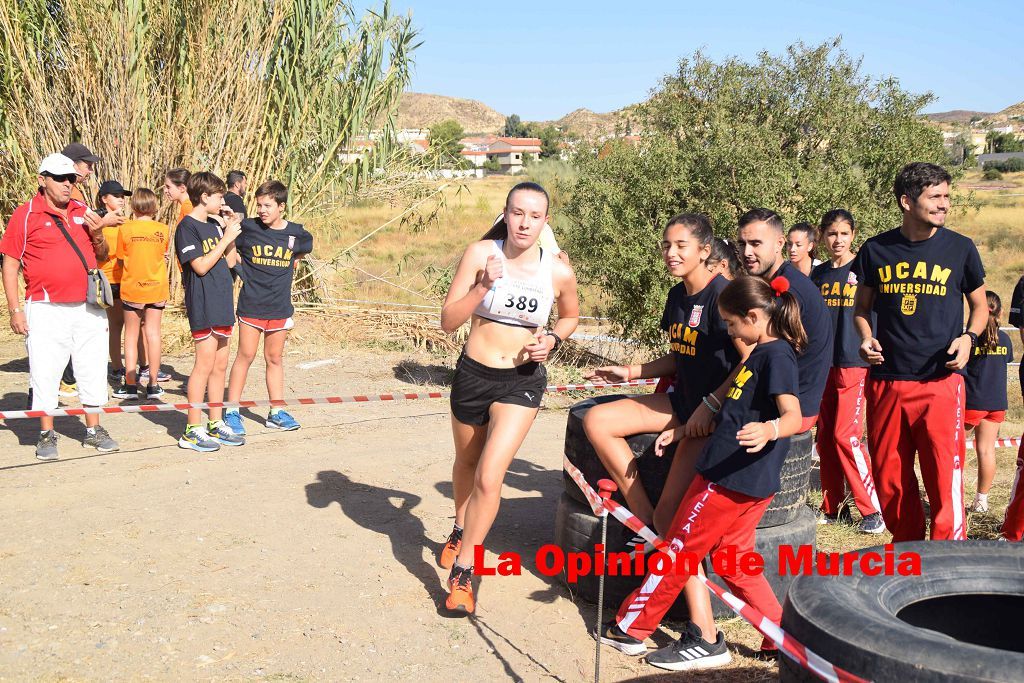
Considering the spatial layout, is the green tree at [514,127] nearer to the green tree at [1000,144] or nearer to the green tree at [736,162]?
the green tree at [1000,144]

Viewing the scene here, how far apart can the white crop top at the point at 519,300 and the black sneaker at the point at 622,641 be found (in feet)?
5.13

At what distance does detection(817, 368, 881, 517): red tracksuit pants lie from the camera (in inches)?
255

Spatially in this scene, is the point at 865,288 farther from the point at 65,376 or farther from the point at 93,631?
the point at 65,376

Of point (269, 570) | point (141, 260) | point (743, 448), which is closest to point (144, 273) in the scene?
point (141, 260)

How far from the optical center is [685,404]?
16.2 feet

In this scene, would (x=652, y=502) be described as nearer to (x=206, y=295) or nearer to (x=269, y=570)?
(x=269, y=570)

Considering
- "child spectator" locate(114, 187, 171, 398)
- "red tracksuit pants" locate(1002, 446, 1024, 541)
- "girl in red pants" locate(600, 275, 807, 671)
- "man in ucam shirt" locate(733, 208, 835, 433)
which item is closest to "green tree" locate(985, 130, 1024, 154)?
"child spectator" locate(114, 187, 171, 398)

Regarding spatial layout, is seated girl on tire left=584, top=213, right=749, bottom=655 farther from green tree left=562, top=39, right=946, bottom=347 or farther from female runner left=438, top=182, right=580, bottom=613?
green tree left=562, top=39, right=946, bottom=347

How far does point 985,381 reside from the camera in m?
6.96

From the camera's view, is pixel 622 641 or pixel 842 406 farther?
pixel 842 406

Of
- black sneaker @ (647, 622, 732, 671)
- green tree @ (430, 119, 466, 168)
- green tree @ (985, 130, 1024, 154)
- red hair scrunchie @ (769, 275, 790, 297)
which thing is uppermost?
green tree @ (985, 130, 1024, 154)

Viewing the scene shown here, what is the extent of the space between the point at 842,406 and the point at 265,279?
15.0ft

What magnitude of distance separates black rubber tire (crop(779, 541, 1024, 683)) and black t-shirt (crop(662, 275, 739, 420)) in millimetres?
1261

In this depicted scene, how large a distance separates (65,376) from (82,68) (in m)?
4.33
